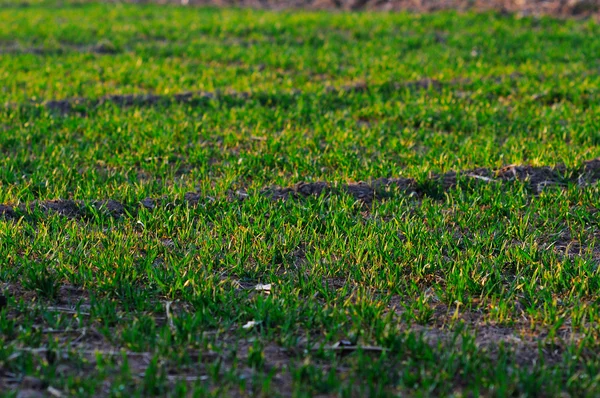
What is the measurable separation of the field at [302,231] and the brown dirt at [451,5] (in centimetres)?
398

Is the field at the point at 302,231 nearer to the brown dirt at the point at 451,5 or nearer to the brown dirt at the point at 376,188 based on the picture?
the brown dirt at the point at 376,188

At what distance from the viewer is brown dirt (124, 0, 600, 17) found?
1207 cm

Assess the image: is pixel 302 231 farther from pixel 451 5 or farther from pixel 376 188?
pixel 451 5

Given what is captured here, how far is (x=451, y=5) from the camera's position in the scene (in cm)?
1298

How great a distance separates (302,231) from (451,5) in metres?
9.81

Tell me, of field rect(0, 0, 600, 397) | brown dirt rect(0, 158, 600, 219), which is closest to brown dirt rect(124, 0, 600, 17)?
field rect(0, 0, 600, 397)

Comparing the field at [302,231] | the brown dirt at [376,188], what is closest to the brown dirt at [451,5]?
the field at [302,231]

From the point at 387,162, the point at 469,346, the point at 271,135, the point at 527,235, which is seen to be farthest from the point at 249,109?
the point at 469,346

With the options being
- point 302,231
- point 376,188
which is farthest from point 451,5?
point 302,231

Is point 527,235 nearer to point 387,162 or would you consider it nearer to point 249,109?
point 387,162

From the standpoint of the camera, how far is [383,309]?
327 cm

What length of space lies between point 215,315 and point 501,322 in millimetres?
1162

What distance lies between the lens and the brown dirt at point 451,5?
1207 cm

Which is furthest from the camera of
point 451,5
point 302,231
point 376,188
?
point 451,5
